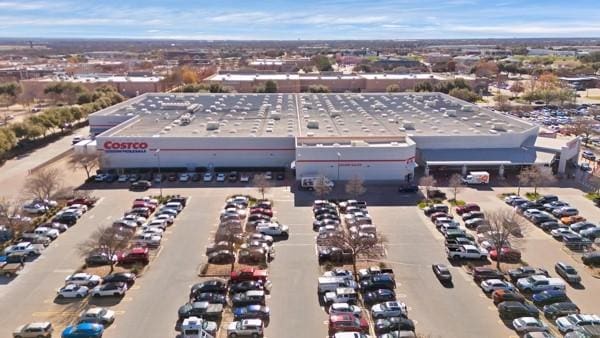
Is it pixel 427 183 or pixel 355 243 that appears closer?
pixel 355 243

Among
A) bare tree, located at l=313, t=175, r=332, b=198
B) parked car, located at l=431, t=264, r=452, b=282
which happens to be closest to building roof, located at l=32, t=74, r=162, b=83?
bare tree, located at l=313, t=175, r=332, b=198

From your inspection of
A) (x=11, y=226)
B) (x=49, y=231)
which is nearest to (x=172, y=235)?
(x=49, y=231)

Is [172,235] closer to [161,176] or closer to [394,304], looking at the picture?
[161,176]

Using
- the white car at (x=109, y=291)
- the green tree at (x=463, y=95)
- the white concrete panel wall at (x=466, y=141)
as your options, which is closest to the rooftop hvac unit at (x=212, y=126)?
the white concrete panel wall at (x=466, y=141)

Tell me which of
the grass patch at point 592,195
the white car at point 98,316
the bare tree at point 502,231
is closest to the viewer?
the white car at point 98,316

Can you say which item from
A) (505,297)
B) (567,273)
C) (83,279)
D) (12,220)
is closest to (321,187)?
(505,297)

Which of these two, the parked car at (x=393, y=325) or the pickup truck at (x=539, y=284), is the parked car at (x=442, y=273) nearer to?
the pickup truck at (x=539, y=284)

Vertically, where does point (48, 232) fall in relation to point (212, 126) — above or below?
below

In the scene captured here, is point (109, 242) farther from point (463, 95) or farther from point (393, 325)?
point (463, 95)
